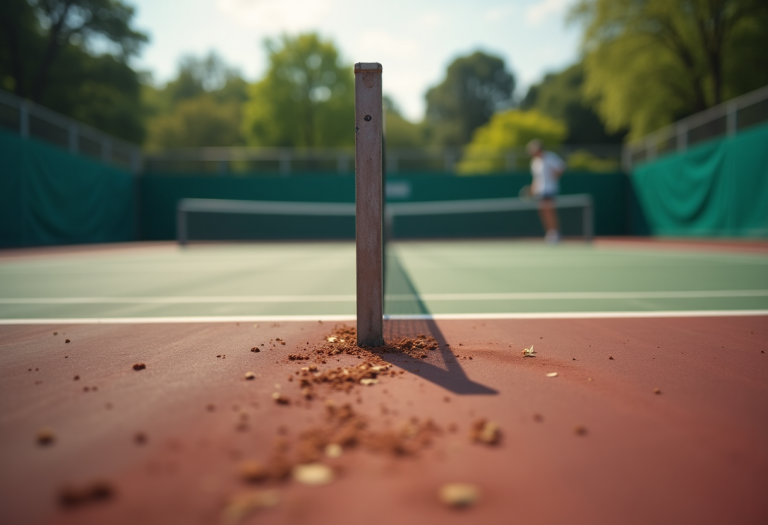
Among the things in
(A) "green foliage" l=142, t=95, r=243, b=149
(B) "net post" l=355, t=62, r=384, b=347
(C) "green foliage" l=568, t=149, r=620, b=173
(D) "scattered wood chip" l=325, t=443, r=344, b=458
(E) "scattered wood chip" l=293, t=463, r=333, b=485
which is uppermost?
(A) "green foliage" l=142, t=95, r=243, b=149

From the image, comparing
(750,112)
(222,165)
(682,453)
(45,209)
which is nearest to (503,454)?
(682,453)

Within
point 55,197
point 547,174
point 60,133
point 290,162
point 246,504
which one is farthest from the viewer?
point 290,162

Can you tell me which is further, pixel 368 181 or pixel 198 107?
pixel 198 107

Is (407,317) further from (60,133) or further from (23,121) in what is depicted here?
(60,133)

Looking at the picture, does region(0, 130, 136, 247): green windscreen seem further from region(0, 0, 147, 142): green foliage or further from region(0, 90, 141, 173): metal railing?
region(0, 0, 147, 142): green foliage

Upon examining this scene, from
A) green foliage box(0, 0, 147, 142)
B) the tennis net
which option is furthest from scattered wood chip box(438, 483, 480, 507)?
green foliage box(0, 0, 147, 142)

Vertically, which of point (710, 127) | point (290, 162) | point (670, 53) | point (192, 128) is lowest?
point (710, 127)

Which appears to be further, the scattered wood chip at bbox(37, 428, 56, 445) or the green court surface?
the green court surface

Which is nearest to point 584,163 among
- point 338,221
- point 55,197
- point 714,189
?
point 338,221
